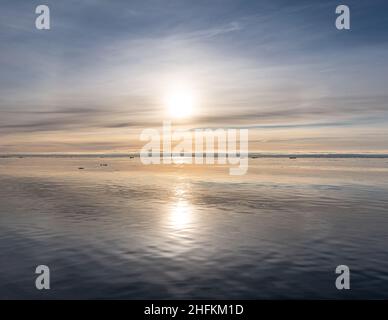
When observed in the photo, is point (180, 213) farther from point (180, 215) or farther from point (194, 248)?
point (194, 248)

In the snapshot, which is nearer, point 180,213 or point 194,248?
point 194,248

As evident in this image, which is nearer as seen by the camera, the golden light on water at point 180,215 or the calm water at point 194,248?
the calm water at point 194,248

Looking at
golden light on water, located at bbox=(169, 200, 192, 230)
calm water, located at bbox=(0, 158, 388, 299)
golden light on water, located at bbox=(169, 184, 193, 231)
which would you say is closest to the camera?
calm water, located at bbox=(0, 158, 388, 299)

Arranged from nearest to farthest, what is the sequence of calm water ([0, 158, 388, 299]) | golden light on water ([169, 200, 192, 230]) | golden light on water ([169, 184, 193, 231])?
calm water ([0, 158, 388, 299]) < golden light on water ([169, 200, 192, 230]) < golden light on water ([169, 184, 193, 231])

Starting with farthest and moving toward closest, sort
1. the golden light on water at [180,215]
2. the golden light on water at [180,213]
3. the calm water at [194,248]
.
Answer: the golden light on water at [180,213], the golden light on water at [180,215], the calm water at [194,248]

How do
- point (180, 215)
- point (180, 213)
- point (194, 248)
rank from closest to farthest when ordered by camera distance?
1. point (194, 248)
2. point (180, 215)
3. point (180, 213)

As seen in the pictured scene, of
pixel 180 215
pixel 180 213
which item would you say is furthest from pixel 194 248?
pixel 180 213

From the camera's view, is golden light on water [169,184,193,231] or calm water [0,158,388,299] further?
golden light on water [169,184,193,231]

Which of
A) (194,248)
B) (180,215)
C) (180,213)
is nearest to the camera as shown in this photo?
(194,248)

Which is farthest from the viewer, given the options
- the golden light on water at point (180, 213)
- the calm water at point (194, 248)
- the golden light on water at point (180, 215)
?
the golden light on water at point (180, 213)

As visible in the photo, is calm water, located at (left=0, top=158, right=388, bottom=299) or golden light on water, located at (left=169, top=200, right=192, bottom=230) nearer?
calm water, located at (left=0, top=158, right=388, bottom=299)

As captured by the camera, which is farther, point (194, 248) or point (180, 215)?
point (180, 215)

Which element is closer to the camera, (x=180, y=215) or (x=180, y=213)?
(x=180, y=215)
